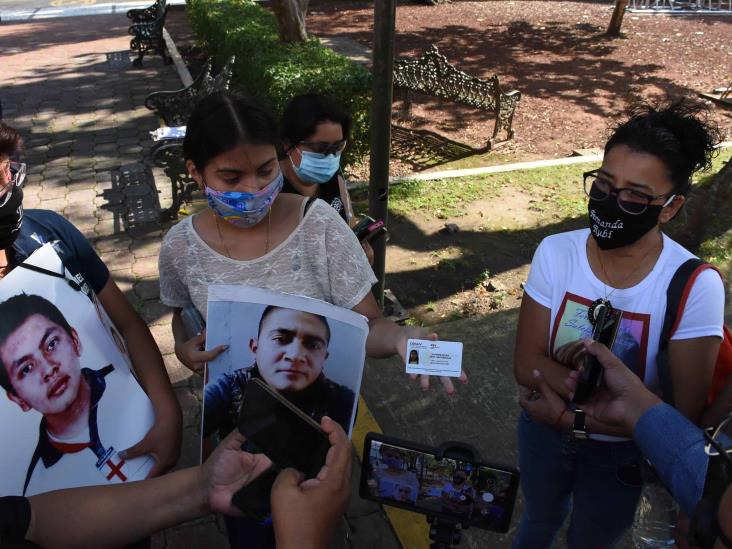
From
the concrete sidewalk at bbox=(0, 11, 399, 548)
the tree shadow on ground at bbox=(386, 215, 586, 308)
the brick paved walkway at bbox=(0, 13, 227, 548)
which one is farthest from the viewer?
the tree shadow on ground at bbox=(386, 215, 586, 308)

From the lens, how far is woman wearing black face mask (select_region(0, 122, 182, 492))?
1703mm

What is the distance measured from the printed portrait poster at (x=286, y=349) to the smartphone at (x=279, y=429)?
0.35 m

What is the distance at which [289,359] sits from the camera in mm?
1626

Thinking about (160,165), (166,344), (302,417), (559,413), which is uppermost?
(302,417)

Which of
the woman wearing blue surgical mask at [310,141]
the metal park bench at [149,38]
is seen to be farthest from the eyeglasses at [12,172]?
the metal park bench at [149,38]

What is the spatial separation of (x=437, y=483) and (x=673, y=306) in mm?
911

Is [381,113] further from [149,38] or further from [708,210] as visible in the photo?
[149,38]

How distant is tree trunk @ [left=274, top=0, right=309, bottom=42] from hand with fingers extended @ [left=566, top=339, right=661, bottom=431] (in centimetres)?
785

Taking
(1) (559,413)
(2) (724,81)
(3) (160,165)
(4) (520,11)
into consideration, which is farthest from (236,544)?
(4) (520,11)

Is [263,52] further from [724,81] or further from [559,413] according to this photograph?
[724,81]

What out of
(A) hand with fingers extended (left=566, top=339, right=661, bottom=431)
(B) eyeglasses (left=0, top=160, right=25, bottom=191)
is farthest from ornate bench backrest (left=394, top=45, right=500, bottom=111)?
(B) eyeglasses (left=0, top=160, right=25, bottom=191)

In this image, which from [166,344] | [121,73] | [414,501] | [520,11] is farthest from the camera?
[520,11]

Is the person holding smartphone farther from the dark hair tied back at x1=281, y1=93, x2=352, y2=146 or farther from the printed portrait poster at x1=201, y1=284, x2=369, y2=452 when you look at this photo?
the dark hair tied back at x1=281, y1=93, x2=352, y2=146

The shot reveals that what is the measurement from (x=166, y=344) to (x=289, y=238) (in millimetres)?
2454
